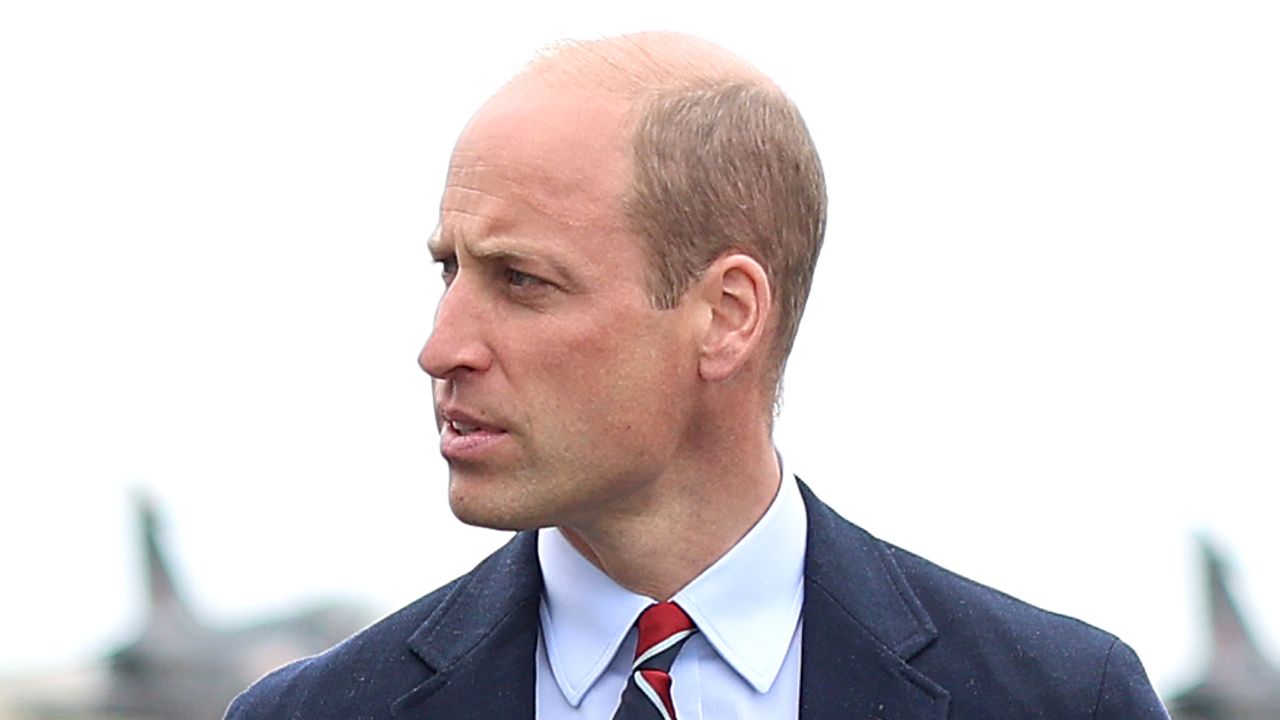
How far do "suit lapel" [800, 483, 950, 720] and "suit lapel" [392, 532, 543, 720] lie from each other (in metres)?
0.55

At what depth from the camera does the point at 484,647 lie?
5121 millimetres

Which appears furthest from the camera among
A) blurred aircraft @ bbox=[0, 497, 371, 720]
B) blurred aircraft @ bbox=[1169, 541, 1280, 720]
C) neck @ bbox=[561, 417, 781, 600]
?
blurred aircraft @ bbox=[0, 497, 371, 720]

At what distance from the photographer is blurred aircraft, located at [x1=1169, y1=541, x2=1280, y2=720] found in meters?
16.3

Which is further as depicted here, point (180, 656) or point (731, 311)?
point (180, 656)

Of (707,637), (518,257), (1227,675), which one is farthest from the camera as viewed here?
(1227,675)

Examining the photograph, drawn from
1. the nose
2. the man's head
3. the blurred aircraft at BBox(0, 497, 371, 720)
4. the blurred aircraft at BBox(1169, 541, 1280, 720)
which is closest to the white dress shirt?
the man's head

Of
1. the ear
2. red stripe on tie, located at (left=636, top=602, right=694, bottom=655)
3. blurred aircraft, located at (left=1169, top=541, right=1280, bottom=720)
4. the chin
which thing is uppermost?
the ear

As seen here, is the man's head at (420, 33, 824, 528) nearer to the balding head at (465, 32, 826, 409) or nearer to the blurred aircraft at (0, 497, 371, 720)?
the balding head at (465, 32, 826, 409)

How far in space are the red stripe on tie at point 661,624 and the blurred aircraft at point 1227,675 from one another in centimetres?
1099

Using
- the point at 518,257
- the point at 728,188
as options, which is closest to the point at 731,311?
the point at 728,188

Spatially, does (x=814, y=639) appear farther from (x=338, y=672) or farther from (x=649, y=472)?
(x=338, y=672)

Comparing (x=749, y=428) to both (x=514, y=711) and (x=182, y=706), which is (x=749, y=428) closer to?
(x=514, y=711)

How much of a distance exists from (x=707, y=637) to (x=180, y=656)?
1591 centimetres

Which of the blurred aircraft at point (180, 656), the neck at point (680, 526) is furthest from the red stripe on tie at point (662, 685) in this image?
the blurred aircraft at point (180, 656)
